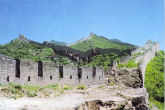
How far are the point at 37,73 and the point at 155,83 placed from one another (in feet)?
59.4

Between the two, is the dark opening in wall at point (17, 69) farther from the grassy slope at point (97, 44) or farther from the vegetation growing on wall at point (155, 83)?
the grassy slope at point (97, 44)

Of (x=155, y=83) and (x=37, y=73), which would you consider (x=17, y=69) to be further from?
(x=155, y=83)

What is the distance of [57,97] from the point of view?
10.2m

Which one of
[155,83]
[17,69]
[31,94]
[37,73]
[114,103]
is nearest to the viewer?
[31,94]

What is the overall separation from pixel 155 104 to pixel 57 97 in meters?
15.9

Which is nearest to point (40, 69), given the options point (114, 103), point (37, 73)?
point (37, 73)

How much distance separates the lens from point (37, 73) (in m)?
11.8

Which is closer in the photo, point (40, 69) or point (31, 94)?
point (31, 94)

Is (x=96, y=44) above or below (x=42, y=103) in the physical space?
above

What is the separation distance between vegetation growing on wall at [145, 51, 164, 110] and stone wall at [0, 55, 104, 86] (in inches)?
411

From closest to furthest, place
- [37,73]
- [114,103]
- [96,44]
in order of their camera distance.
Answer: [114,103], [37,73], [96,44]

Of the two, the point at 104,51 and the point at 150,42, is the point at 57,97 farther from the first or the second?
the point at 150,42

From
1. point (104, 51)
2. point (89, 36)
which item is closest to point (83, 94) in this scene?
point (104, 51)

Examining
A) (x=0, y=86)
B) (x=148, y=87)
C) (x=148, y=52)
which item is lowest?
(x=148, y=87)
